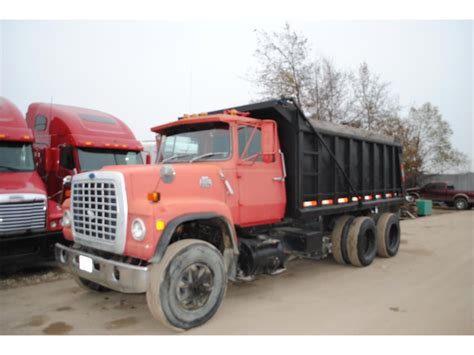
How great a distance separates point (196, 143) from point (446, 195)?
2195 cm

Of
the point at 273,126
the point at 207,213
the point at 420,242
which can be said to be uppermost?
the point at 273,126

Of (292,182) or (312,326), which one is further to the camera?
(292,182)

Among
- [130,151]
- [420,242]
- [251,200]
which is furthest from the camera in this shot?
[420,242]

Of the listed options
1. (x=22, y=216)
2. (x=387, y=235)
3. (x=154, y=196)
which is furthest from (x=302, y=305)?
(x=22, y=216)

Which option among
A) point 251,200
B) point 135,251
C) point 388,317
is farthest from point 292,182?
point 135,251

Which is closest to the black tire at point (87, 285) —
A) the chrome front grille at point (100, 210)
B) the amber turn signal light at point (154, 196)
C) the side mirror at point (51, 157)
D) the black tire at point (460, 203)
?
the chrome front grille at point (100, 210)

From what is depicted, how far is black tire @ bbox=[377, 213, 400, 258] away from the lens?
743cm

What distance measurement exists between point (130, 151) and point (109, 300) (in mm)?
4375

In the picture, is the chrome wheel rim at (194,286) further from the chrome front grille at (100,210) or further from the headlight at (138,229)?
the chrome front grille at (100,210)

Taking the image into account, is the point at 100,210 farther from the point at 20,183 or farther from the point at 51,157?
the point at 51,157

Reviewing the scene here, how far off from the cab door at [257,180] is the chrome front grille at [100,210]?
62.3 inches

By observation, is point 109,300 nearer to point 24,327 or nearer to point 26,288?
point 24,327

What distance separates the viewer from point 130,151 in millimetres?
8453

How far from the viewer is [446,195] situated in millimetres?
21969
